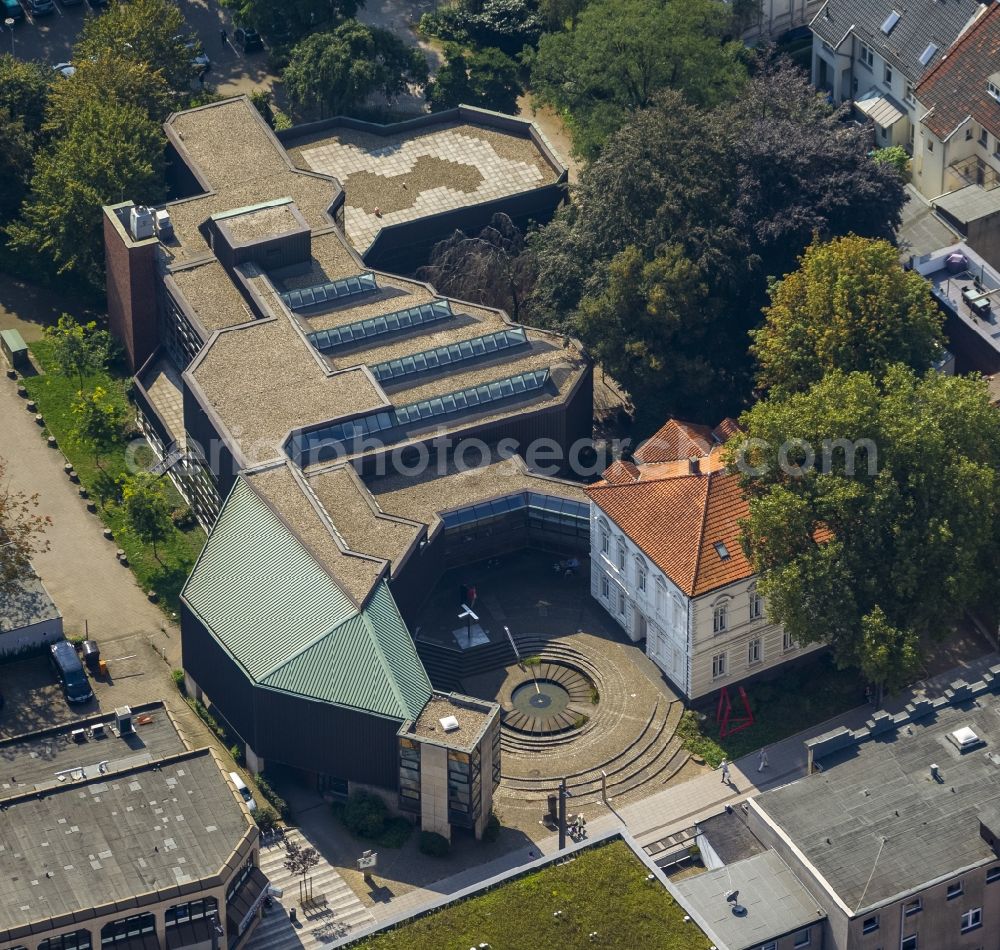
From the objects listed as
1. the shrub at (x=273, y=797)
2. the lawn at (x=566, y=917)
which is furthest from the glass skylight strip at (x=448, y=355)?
the lawn at (x=566, y=917)

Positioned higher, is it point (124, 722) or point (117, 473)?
point (124, 722)

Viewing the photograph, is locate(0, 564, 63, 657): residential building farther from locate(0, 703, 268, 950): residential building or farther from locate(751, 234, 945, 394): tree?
locate(751, 234, 945, 394): tree

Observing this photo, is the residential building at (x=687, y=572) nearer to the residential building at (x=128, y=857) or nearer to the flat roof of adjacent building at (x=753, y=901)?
the flat roof of adjacent building at (x=753, y=901)

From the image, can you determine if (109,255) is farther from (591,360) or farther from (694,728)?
(694,728)

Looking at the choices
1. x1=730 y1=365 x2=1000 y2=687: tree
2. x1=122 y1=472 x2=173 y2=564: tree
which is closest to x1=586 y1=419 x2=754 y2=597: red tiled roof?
x1=730 y1=365 x2=1000 y2=687: tree

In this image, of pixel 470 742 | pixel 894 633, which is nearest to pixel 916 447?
pixel 894 633

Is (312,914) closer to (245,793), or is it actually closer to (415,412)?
(245,793)

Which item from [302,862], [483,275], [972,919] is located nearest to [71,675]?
[302,862]
